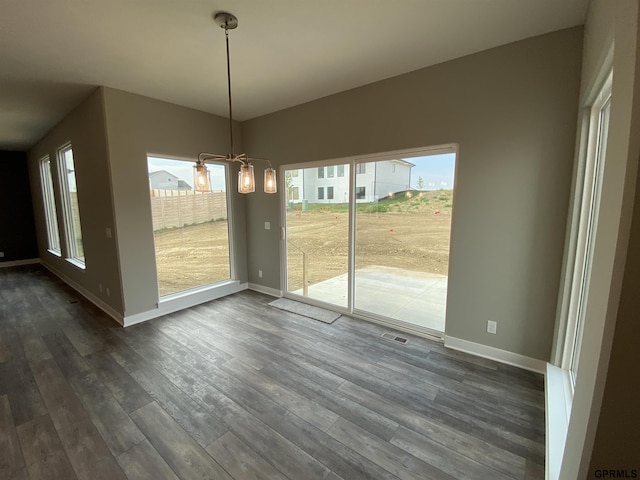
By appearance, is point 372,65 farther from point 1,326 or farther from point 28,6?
point 1,326

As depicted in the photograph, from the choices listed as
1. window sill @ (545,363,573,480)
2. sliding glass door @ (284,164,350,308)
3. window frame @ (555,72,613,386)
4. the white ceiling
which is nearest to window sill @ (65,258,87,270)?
the white ceiling

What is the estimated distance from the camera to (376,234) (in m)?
3.27

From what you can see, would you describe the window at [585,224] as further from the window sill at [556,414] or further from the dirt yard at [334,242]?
the dirt yard at [334,242]

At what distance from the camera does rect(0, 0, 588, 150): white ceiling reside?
71.8 inches

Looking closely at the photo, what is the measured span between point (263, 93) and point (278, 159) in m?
0.94

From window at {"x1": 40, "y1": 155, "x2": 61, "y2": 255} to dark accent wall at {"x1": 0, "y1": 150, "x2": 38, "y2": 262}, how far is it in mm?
1372

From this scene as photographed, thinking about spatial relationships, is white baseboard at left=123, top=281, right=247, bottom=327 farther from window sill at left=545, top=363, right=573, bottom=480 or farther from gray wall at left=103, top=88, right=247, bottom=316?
window sill at left=545, top=363, right=573, bottom=480

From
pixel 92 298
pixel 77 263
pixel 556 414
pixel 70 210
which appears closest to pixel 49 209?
pixel 70 210

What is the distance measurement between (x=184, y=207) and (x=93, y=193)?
110 cm

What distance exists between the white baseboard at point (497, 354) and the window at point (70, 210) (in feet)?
19.0

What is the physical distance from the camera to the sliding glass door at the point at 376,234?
2855 mm

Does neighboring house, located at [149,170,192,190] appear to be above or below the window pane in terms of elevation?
above

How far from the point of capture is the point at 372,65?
8.61ft

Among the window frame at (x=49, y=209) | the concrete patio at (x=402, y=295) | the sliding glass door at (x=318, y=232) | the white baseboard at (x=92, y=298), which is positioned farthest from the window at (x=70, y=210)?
the concrete patio at (x=402, y=295)
